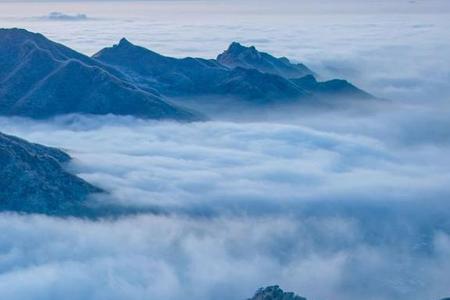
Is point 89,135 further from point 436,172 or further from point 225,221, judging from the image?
point 436,172

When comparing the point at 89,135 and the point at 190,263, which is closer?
the point at 190,263

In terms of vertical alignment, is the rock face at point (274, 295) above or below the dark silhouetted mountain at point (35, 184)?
below

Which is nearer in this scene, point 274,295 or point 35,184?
point 274,295

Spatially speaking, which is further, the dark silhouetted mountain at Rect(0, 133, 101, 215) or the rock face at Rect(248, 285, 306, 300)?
the dark silhouetted mountain at Rect(0, 133, 101, 215)

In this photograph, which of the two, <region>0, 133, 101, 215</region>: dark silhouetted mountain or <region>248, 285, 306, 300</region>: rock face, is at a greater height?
<region>0, 133, 101, 215</region>: dark silhouetted mountain

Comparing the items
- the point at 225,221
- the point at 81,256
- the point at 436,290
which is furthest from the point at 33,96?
the point at 436,290

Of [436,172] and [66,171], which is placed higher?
[436,172]

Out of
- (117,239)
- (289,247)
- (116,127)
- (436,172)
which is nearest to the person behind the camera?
(117,239)

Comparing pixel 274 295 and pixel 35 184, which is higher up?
pixel 35 184
